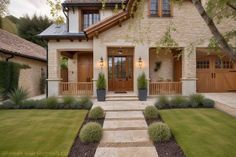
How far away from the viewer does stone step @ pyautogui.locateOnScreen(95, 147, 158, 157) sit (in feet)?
15.5

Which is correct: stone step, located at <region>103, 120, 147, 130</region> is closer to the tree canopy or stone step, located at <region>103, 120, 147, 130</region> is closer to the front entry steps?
the front entry steps

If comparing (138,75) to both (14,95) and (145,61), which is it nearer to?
(145,61)

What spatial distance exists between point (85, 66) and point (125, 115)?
8.71 m

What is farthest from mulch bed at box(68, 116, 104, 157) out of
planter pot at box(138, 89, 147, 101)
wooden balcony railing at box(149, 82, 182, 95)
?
wooden balcony railing at box(149, 82, 182, 95)

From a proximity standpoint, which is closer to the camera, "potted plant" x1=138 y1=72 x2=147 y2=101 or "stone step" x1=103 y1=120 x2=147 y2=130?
"stone step" x1=103 y1=120 x2=147 y2=130

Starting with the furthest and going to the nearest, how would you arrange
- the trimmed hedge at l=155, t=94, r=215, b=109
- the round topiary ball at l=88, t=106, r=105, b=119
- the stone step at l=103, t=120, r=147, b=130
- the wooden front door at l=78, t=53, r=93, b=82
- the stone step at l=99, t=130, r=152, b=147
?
the wooden front door at l=78, t=53, r=93, b=82 → the trimmed hedge at l=155, t=94, r=215, b=109 → the round topiary ball at l=88, t=106, r=105, b=119 → the stone step at l=103, t=120, r=147, b=130 → the stone step at l=99, t=130, r=152, b=147

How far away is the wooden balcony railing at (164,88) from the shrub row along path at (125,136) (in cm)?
412

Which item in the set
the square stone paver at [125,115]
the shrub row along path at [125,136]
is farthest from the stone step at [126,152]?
the square stone paver at [125,115]

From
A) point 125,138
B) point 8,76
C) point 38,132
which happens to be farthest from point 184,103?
point 8,76

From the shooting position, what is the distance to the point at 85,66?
1584cm

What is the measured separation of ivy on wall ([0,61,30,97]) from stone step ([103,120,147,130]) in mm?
8505

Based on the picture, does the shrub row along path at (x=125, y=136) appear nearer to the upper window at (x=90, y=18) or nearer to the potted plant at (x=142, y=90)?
the potted plant at (x=142, y=90)

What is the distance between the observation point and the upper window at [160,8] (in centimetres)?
1211

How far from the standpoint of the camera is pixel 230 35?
22.3ft
